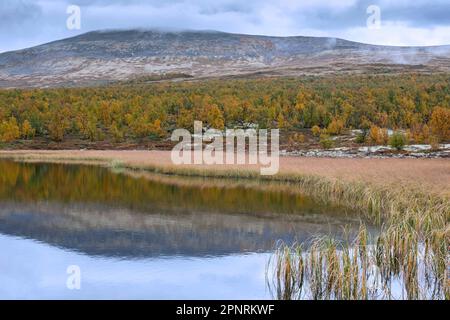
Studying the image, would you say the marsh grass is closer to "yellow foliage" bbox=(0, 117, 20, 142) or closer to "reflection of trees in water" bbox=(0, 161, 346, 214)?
"reflection of trees in water" bbox=(0, 161, 346, 214)

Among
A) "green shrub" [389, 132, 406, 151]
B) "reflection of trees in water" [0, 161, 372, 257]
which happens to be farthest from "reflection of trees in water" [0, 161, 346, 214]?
"green shrub" [389, 132, 406, 151]

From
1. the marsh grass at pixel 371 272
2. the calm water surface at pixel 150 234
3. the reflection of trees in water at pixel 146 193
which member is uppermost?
the marsh grass at pixel 371 272

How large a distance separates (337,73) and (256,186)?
10486cm

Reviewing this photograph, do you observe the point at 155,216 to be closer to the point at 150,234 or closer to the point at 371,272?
the point at 150,234

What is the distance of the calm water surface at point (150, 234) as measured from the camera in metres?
13.1

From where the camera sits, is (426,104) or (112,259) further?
(426,104)

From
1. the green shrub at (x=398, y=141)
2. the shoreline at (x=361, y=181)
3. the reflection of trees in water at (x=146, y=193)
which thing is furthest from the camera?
the green shrub at (x=398, y=141)

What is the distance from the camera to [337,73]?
13062 cm

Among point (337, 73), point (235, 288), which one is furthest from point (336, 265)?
point (337, 73)

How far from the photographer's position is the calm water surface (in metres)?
13.1

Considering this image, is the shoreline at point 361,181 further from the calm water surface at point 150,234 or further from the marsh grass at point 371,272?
the marsh grass at point 371,272

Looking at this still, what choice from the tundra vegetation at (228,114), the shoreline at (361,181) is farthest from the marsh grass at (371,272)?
the tundra vegetation at (228,114)
